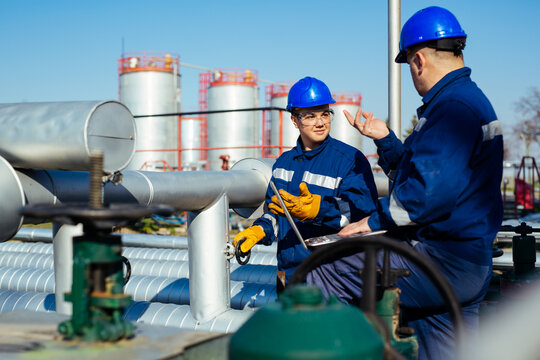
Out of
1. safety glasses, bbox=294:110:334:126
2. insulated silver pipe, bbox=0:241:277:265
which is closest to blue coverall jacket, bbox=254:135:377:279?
safety glasses, bbox=294:110:334:126

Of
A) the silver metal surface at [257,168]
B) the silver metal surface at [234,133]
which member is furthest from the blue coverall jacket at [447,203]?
the silver metal surface at [234,133]

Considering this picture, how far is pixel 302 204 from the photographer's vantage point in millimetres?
2580

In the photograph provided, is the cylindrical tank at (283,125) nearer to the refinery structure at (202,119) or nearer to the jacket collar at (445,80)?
the refinery structure at (202,119)

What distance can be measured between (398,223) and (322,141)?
3.28 feet

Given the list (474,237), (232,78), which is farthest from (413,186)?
(232,78)

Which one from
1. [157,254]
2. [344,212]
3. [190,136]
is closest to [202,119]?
[190,136]

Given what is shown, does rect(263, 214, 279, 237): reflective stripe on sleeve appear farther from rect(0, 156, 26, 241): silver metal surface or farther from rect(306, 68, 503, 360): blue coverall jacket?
rect(0, 156, 26, 241): silver metal surface

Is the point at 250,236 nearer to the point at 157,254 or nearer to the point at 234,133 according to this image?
the point at 157,254

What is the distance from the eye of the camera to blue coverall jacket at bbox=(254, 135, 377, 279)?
2.71m

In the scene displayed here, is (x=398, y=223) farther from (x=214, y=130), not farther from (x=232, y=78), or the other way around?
(x=232, y=78)

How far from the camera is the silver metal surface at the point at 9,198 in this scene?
205 cm

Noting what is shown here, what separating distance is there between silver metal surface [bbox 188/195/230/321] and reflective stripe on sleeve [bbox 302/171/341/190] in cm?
63

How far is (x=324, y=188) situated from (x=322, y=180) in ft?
0.14

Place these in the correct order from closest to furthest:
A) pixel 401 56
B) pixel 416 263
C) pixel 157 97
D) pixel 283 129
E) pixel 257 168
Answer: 1. pixel 416 263
2. pixel 401 56
3. pixel 257 168
4. pixel 283 129
5. pixel 157 97
